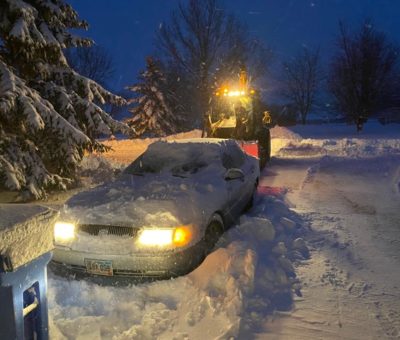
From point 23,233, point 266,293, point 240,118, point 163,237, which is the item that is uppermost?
point 240,118

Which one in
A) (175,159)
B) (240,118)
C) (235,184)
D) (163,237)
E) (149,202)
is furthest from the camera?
(240,118)

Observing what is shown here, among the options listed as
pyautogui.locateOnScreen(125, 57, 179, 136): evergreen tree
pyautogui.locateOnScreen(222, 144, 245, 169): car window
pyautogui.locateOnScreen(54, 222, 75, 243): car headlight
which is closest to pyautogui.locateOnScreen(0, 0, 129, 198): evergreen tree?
pyautogui.locateOnScreen(222, 144, 245, 169): car window

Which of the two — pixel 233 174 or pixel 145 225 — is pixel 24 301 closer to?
pixel 145 225

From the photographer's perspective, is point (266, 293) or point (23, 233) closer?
point (23, 233)

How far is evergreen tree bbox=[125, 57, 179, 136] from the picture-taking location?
3728 centimetres

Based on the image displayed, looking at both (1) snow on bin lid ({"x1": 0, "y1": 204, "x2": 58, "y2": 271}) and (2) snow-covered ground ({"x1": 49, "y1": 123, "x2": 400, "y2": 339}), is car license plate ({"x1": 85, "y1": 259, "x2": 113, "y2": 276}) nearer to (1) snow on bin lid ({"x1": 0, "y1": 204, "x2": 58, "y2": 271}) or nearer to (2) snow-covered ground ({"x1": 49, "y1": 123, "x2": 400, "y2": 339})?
(2) snow-covered ground ({"x1": 49, "y1": 123, "x2": 400, "y2": 339})

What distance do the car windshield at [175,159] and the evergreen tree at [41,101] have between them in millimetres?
2417

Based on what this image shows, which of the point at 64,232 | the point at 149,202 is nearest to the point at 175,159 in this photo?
the point at 149,202

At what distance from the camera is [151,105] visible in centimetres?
3797

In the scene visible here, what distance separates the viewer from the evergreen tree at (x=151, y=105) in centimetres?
3728

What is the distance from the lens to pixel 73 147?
379 inches

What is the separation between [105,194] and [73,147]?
4.62 meters

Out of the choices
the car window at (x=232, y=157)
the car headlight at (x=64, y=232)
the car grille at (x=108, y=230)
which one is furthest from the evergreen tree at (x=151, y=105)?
the car grille at (x=108, y=230)

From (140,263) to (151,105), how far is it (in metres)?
34.6
